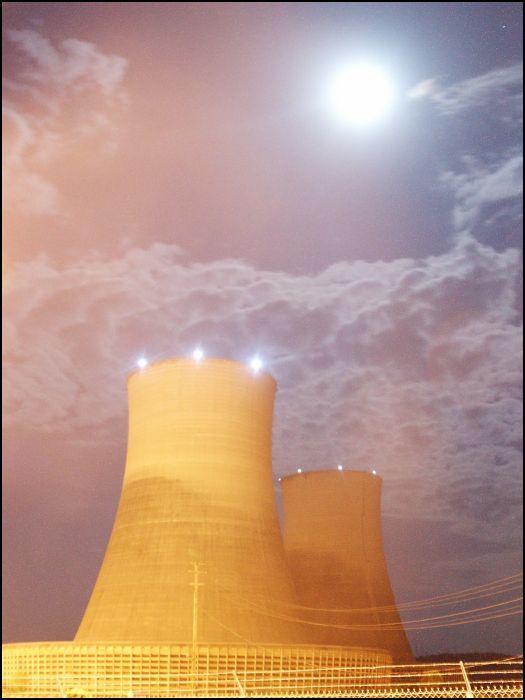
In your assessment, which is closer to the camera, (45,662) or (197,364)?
(45,662)

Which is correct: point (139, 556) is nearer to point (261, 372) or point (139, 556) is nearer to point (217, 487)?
point (217, 487)

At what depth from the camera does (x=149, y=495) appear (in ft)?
54.6

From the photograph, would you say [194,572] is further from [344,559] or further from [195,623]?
[344,559]

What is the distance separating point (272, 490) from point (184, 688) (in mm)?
4685

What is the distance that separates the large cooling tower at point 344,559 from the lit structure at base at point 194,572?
21.6 ft

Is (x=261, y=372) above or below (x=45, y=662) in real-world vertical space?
above

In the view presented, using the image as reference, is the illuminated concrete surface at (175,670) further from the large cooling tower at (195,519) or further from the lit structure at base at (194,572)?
the large cooling tower at (195,519)

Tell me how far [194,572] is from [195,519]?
109cm

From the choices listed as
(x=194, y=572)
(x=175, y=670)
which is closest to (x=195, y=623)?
(x=175, y=670)

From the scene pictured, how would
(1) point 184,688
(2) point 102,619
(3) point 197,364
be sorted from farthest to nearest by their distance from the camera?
(3) point 197,364, (2) point 102,619, (1) point 184,688

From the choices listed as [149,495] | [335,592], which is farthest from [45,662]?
[335,592]

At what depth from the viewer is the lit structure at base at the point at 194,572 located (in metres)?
14.6

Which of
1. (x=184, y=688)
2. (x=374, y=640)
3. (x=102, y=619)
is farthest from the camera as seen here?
(x=374, y=640)

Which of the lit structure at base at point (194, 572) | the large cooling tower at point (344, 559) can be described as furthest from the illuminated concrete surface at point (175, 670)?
the large cooling tower at point (344, 559)
